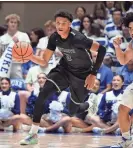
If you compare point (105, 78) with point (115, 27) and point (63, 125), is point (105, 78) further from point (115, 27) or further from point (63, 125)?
point (115, 27)

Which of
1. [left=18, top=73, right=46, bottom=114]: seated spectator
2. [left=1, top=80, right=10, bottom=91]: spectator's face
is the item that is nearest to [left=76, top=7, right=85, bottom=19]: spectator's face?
[left=18, top=73, right=46, bottom=114]: seated spectator

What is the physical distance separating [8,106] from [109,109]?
79.7 inches

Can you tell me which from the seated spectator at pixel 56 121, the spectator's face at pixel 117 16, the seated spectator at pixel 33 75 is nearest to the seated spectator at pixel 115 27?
the spectator's face at pixel 117 16

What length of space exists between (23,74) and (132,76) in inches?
96.8

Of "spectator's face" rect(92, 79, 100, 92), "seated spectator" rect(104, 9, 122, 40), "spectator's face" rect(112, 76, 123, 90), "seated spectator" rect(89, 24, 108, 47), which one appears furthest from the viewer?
"seated spectator" rect(104, 9, 122, 40)

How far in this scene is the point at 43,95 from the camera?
23.2 ft

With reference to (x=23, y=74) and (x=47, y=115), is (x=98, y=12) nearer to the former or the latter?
(x=23, y=74)

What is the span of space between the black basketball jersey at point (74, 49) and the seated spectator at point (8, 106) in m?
3.15

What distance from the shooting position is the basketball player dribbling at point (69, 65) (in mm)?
6988

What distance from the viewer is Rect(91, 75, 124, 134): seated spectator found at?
9930mm

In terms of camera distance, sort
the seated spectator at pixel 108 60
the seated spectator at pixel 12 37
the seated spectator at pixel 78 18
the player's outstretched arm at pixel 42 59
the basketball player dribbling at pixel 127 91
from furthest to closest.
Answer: the seated spectator at pixel 78 18 < the seated spectator at pixel 108 60 < the seated spectator at pixel 12 37 < the player's outstretched arm at pixel 42 59 < the basketball player dribbling at pixel 127 91

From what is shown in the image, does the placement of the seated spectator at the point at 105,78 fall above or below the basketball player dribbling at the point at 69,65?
below

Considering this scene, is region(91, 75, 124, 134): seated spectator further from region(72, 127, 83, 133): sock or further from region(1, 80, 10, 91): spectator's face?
region(1, 80, 10, 91): spectator's face

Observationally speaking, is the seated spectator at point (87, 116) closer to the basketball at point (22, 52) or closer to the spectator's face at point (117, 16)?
the spectator's face at point (117, 16)
